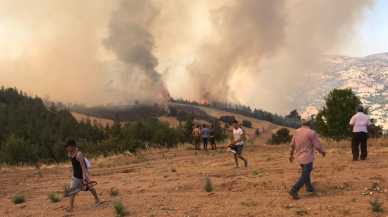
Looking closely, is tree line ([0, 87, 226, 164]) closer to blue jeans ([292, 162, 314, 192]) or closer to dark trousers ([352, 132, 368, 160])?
dark trousers ([352, 132, 368, 160])

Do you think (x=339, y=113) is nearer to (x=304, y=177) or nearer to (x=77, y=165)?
(x=304, y=177)

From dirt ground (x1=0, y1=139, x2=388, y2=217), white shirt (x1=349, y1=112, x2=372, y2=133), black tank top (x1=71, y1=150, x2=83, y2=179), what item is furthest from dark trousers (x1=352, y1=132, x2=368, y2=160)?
black tank top (x1=71, y1=150, x2=83, y2=179)

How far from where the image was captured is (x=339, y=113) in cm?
3130

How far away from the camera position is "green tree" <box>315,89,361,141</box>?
103 feet

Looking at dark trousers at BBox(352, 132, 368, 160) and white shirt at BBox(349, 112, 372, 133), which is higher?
white shirt at BBox(349, 112, 372, 133)

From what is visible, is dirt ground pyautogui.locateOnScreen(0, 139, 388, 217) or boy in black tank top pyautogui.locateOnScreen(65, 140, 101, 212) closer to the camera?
dirt ground pyautogui.locateOnScreen(0, 139, 388, 217)

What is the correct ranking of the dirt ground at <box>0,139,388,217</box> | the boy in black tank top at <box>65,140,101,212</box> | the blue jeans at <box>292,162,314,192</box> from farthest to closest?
the boy in black tank top at <box>65,140,101,212</box>, the blue jeans at <box>292,162,314,192</box>, the dirt ground at <box>0,139,388,217</box>

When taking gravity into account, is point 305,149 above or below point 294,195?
above

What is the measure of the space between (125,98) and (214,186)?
196 meters

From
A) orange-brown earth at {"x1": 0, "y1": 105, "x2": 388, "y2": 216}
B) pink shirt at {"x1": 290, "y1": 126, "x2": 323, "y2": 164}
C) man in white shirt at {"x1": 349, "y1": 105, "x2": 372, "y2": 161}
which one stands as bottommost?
orange-brown earth at {"x1": 0, "y1": 105, "x2": 388, "y2": 216}

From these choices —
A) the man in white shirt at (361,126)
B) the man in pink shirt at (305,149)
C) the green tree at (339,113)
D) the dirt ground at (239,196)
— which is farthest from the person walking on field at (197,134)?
the man in pink shirt at (305,149)

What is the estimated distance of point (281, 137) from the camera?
45.4 m

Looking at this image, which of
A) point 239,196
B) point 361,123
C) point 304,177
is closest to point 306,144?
point 304,177

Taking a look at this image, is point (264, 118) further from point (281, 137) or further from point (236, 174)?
point (236, 174)
